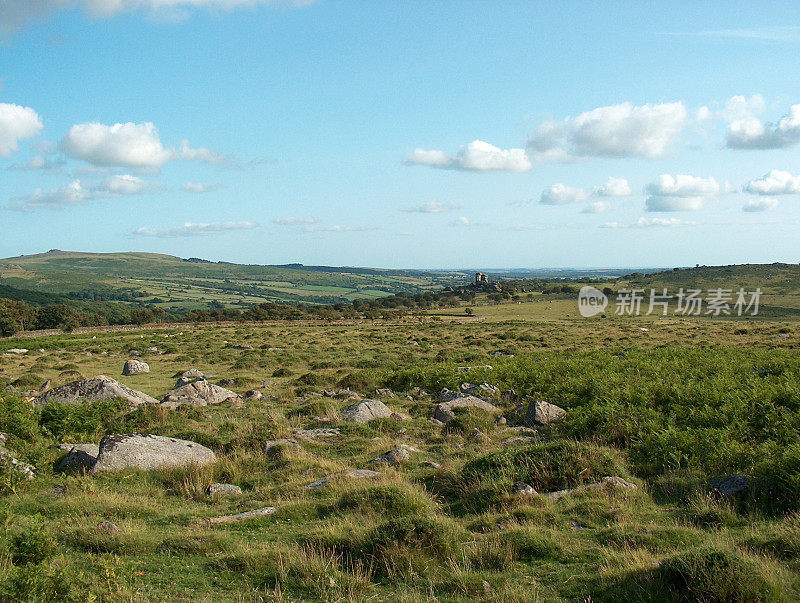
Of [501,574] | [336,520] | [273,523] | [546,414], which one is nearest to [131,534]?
[273,523]

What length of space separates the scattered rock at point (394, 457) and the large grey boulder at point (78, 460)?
20.4ft

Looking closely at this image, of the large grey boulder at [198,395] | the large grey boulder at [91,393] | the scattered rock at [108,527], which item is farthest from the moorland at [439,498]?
the large grey boulder at [91,393]

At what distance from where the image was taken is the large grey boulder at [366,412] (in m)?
16.2

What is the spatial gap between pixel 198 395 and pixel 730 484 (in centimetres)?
1798

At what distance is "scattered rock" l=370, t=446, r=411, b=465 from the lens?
11.6 m

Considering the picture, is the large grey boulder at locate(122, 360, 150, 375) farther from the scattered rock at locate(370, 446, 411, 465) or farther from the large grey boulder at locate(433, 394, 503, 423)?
the scattered rock at locate(370, 446, 411, 465)

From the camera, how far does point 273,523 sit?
820cm

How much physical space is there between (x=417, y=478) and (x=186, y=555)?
16.0ft

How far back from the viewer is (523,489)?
9234mm

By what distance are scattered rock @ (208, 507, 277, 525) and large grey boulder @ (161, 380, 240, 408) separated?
34.9 feet

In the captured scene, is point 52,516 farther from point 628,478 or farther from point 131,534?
point 628,478

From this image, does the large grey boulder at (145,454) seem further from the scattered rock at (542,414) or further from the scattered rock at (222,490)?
the scattered rock at (542,414)

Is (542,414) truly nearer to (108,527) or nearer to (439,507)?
(439,507)

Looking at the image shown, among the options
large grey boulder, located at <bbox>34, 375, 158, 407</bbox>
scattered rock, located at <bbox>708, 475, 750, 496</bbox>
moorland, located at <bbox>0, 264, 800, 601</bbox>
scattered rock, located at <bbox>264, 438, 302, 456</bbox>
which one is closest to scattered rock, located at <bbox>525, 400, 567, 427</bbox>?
moorland, located at <bbox>0, 264, 800, 601</bbox>
